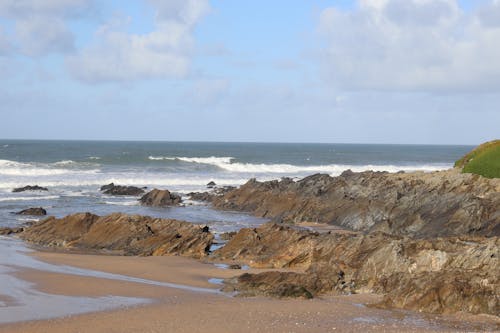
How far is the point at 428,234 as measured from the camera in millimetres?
28078

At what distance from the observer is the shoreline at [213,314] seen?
13391 millimetres

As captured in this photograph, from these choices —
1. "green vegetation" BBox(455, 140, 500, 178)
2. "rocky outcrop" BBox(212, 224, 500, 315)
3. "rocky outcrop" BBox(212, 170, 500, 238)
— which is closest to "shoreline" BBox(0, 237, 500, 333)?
"rocky outcrop" BBox(212, 224, 500, 315)

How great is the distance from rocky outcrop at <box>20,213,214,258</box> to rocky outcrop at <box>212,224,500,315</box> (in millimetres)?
1417

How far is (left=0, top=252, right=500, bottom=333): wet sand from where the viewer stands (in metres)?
13.3

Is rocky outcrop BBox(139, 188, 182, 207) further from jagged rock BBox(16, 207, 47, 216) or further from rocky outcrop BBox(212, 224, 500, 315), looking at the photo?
rocky outcrop BBox(212, 224, 500, 315)

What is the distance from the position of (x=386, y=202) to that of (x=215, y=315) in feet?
65.2

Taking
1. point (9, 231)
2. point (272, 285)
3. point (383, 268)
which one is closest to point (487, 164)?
point (383, 268)

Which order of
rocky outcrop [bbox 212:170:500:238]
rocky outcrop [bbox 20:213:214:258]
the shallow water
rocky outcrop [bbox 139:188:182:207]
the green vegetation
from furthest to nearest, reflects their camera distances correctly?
rocky outcrop [bbox 139:188:182:207], the green vegetation, rocky outcrop [bbox 212:170:500:238], rocky outcrop [bbox 20:213:214:258], the shallow water

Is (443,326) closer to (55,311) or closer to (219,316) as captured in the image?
(219,316)

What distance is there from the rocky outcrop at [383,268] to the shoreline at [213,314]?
0.55m

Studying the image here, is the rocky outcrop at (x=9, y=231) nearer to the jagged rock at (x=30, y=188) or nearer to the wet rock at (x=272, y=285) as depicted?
the wet rock at (x=272, y=285)

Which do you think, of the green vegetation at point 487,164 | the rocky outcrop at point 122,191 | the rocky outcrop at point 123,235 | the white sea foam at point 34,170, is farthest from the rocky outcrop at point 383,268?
Result: the white sea foam at point 34,170

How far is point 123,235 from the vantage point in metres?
26.2

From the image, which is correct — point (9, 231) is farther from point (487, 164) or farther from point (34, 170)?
point (34, 170)
